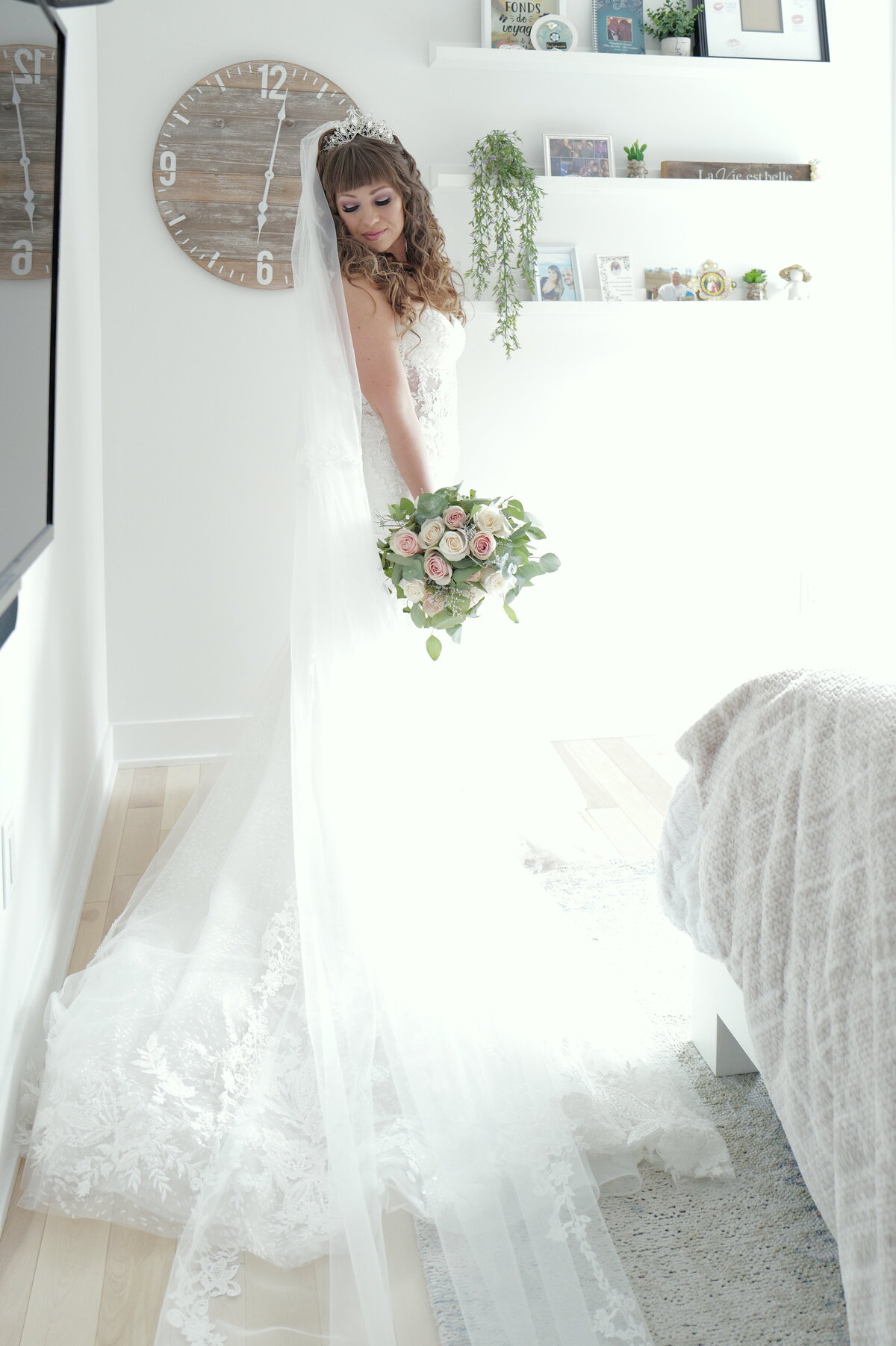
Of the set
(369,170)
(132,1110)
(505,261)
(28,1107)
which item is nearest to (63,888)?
(28,1107)

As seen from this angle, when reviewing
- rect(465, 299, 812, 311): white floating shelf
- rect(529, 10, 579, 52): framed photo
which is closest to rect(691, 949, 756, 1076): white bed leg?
rect(465, 299, 812, 311): white floating shelf

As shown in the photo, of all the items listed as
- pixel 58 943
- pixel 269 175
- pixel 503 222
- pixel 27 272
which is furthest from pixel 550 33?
pixel 58 943

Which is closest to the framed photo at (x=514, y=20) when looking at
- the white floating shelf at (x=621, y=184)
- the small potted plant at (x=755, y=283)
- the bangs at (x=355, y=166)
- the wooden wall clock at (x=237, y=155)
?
the white floating shelf at (x=621, y=184)

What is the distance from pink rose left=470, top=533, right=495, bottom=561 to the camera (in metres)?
2.25

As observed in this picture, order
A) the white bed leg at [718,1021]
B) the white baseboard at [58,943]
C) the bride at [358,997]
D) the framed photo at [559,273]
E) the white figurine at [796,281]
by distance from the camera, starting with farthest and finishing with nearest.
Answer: the white figurine at [796,281] → the framed photo at [559,273] → the white bed leg at [718,1021] → the white baseboard at [58,943] → the bride at [358,997]

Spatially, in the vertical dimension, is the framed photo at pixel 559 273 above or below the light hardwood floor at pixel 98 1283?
above

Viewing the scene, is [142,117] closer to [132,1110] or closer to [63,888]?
[63,888]

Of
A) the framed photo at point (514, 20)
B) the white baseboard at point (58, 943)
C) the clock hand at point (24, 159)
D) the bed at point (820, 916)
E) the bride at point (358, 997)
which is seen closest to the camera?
the bed at point (820, 916)

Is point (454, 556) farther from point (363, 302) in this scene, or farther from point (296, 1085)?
point (296, 1085)

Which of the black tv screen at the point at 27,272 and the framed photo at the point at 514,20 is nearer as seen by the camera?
the black tv screen at the point at 27,272

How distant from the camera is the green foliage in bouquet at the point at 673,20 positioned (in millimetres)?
3605

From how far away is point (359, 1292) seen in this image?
4.53 ft

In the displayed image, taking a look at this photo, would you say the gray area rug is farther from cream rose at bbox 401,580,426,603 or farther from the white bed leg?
cream rose at bbox 401,580,426,603

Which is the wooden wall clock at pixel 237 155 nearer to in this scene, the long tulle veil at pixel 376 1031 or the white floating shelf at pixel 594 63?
the white floating shelf at pixel 594 63
